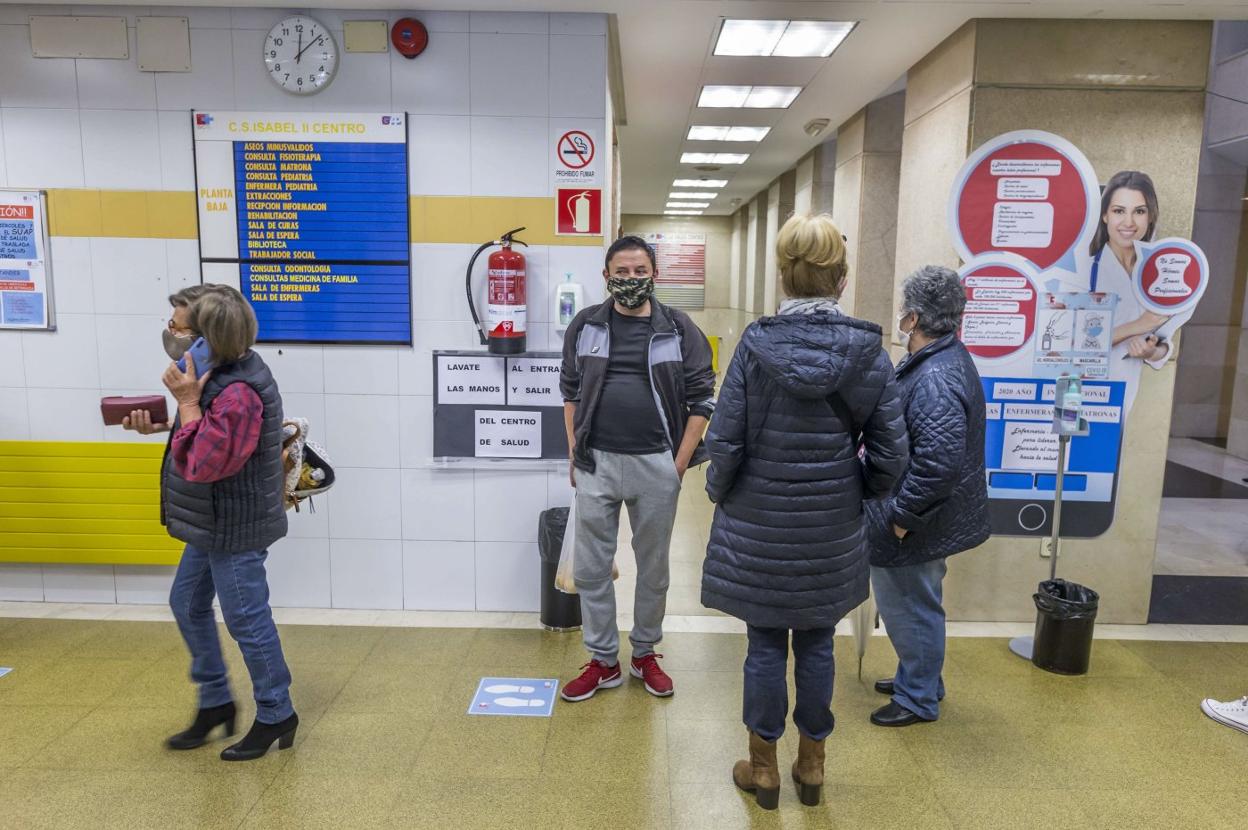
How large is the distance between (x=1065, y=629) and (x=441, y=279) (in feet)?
10.2

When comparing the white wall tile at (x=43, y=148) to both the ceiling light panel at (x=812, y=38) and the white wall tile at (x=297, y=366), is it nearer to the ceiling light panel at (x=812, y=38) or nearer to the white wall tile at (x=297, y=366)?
the white wall tile at (x=297, y=366)

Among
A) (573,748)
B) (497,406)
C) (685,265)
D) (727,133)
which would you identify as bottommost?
→ (573,748)

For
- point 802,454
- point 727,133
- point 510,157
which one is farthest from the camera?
point 727,133

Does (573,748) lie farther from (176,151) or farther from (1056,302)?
(176,151)

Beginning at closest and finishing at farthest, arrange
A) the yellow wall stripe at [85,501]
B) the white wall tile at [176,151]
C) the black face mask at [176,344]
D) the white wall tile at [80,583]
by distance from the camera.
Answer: the black face mask at [176,344] < the white wall tile at [176,151] < the yellow wall stripe at [85,501] < the white wall tile at [80,583]

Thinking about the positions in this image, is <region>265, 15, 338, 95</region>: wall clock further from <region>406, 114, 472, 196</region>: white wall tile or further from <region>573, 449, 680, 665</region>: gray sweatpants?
<region>573, 449, 680, 665</region>: gray sweatpants

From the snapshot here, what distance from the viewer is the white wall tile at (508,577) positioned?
12.6 feet

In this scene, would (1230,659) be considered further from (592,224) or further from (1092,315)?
(592,224)

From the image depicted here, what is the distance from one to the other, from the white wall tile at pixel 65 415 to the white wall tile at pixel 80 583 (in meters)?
0.65

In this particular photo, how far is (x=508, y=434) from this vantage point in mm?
3768

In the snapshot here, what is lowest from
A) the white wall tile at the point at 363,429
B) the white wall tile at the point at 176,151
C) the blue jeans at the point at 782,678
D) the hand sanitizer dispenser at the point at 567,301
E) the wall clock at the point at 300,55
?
the blue jeans at the point at 782,678

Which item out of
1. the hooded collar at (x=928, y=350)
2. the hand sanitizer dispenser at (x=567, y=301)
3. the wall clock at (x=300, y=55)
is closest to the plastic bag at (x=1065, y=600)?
the hooded collar at (x=928, y=350)

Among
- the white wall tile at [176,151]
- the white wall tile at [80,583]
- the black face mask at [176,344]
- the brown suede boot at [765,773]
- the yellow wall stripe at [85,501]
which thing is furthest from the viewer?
the white wall tile at [80,583]

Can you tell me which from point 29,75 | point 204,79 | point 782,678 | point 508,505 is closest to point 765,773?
point 782,678
